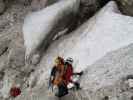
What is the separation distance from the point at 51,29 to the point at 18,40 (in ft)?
6.85

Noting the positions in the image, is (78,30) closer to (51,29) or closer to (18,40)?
(51,29)

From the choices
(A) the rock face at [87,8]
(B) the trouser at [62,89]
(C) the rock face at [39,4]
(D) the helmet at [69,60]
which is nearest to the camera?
(B) the trouser at [62,89]

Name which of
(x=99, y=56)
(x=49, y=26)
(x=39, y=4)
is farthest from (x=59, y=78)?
(x=39, y=4)

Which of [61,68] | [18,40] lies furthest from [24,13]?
[61,68]

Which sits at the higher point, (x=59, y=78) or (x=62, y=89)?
(x=59, y=78)

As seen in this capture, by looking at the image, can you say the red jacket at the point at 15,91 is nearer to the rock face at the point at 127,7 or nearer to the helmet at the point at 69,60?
the helmet at the point at 69,60

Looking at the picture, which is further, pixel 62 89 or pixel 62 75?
pixel 62 89

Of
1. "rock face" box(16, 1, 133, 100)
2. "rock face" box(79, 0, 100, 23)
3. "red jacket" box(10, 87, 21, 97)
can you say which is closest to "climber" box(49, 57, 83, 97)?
"rock face" box(16, 1, 133, 100)

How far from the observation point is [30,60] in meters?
17.5

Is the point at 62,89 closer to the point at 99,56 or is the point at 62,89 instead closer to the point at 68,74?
the point at 68,74

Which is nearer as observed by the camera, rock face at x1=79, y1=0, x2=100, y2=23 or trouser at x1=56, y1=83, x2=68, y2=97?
trouser at x1=56, y1=83, x2=68, y2=97

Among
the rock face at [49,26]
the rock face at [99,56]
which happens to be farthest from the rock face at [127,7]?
the rock face at [49,26]

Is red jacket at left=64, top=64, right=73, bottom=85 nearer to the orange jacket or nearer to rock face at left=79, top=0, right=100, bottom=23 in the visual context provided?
the orange jacket

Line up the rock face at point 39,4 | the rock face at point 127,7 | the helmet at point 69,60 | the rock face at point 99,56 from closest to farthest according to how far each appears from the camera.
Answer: the rock face at point 99,56
the helmet at point 69,60
the rock face at point 127,7
the rock face at point 39,4
